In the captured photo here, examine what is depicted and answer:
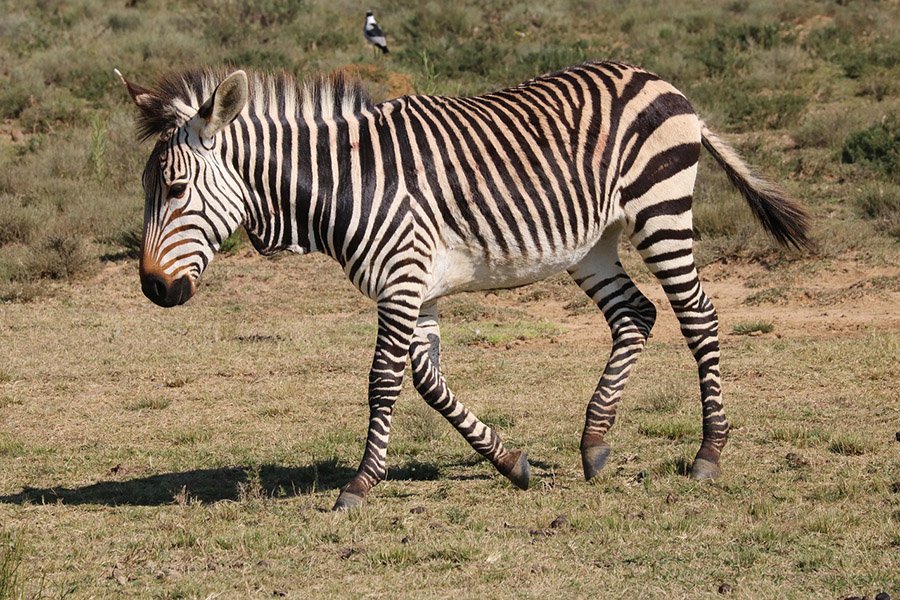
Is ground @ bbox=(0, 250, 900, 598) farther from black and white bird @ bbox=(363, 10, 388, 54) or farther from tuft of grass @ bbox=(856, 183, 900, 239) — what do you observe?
black and white bird @ bbox=(363, 10, 388, 54)

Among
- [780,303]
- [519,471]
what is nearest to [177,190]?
[519,471]

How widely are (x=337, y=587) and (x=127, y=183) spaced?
12281 mm

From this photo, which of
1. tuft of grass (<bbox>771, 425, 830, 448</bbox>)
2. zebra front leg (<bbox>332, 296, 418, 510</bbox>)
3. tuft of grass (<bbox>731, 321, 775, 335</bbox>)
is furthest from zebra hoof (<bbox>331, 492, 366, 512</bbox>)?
tuft of grass (<bbox>731, 321, 775, 335</bbox>)

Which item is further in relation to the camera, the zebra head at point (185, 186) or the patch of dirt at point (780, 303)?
the patch of dirt at point (780, 303)

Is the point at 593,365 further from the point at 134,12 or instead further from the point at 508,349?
the point at 134,12

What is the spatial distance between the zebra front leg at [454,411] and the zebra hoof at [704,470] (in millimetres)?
898

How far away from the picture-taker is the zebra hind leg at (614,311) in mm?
7238

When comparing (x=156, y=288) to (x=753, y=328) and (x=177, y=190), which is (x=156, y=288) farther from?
(x=753, y=328)

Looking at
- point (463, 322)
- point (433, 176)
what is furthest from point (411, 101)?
point (463, 322)

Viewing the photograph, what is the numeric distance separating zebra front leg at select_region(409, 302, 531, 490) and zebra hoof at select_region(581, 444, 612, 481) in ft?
1.23

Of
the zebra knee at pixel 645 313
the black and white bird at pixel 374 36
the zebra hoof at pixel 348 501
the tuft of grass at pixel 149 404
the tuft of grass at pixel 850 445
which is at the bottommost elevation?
the zebra hoof at pixel 348 501

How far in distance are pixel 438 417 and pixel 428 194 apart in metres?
2.29

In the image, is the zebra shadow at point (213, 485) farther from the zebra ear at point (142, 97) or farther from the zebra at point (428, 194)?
the zebra ear at point (142, 97)

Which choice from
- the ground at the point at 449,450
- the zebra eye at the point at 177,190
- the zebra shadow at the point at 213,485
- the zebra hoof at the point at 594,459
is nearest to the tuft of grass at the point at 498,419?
the ground at the point at 449,450
